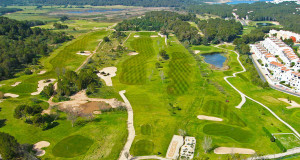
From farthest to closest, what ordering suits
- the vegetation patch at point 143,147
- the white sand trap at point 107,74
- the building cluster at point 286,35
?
the building cluster at point 286,35 < the white sand trap at point 107,74 < the vegetation patch at point 143,147

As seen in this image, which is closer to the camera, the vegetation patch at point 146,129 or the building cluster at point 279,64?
the vegetation patch at point 146,129

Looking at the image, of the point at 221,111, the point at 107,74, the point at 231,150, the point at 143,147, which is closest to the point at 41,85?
the point at 107,74

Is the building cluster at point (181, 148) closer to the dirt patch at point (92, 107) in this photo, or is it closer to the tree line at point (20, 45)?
the dirt patch at point (92, 107)

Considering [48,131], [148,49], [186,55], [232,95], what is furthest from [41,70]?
[232,95]

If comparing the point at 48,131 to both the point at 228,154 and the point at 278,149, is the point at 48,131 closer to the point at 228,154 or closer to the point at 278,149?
the point at 228,154

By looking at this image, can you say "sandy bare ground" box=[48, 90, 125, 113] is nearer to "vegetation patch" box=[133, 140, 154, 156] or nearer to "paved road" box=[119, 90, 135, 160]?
"paved road" box=[119, 90, 135, 160]

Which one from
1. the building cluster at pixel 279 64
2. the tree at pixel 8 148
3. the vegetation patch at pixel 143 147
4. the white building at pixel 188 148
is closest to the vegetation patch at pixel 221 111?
the white building at pixel 188 148

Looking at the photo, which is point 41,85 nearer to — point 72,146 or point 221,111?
point 72,146
